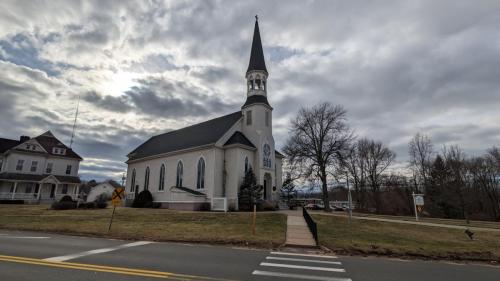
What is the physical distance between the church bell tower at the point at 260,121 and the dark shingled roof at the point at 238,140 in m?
0.62

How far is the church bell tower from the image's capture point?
2944 cm

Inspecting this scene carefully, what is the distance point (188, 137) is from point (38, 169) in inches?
971

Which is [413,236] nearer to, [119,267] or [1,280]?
[119,267]

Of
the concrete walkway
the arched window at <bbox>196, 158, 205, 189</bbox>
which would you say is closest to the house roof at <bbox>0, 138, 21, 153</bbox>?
the arched window at <bbox>196, 158, 205, 189</bbox>

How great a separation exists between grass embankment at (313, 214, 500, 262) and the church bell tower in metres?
10.8

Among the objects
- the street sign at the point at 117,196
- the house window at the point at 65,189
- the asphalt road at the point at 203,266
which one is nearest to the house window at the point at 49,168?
the house window at the point at 65,189

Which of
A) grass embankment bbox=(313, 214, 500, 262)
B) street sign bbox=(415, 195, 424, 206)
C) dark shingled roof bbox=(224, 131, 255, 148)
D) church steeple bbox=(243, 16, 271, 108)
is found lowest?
grass embankment bbox=(313, 214, 500, 262)

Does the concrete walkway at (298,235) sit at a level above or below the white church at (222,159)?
below

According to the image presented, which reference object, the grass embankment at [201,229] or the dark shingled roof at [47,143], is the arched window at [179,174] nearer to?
the grass embankment at [201,229]

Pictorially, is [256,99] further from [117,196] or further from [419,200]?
[117,196]

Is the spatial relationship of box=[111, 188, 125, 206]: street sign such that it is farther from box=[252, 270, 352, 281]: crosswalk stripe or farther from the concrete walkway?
box=[252, 270, 352, 281]: crosswalk stripe

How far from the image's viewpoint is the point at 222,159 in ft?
94.0

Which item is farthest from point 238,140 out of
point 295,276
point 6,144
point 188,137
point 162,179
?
point 6,144

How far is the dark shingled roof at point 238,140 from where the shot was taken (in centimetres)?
2809
